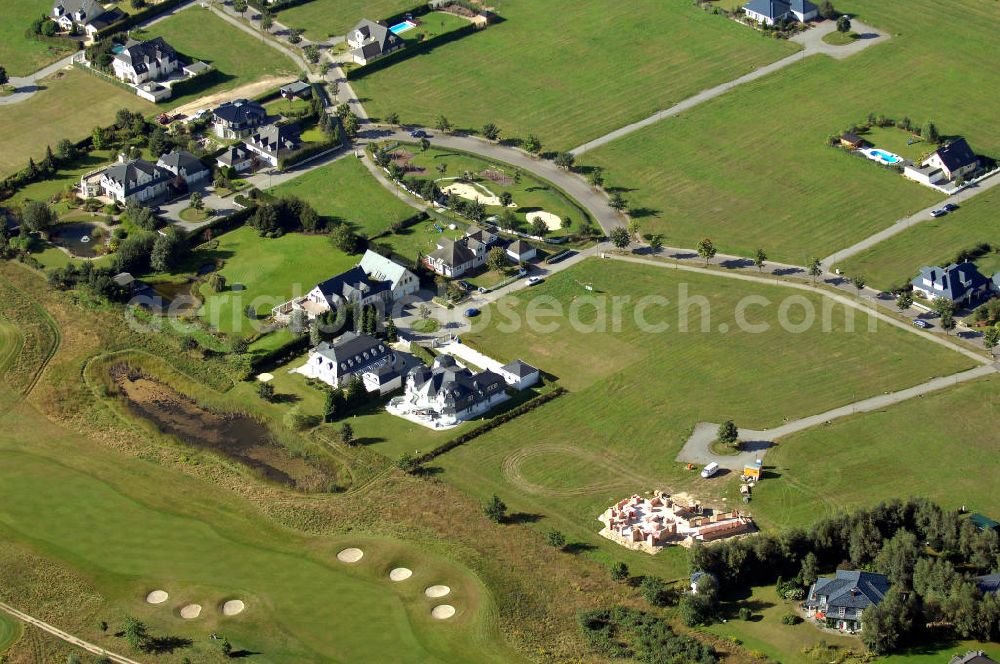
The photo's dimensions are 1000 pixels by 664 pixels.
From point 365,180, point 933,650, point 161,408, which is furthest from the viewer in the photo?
point 365,180

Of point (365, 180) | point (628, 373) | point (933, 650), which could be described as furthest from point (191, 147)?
point (933, 650)

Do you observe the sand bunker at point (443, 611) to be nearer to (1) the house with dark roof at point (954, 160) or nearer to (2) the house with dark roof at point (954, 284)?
(2) the house with dark roof at point (954, 284)

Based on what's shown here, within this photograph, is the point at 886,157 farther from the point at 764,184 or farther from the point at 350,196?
the point at 350,196

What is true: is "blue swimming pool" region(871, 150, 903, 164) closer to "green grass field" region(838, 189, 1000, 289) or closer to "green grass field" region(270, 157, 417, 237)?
"green grass field" region(838, 189, 1000, 289)

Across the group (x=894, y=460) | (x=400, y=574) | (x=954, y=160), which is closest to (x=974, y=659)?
(x=894, y=460)

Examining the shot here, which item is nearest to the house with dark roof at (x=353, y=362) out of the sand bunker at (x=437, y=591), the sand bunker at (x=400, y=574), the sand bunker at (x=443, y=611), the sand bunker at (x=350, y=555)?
the sand bunker at (x=350, y=555)

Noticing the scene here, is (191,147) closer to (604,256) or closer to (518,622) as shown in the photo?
(604,256)
